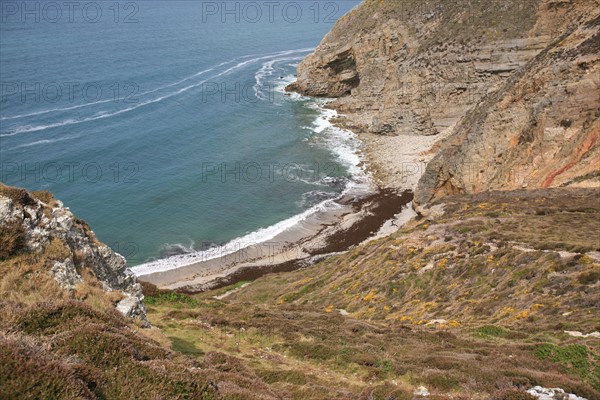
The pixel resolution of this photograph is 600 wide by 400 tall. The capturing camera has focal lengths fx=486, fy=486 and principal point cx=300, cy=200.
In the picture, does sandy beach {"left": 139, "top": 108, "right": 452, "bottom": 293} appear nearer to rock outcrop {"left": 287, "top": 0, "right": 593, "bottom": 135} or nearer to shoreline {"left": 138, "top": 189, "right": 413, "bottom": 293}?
shoreline {"left": 138, "top": 189, "right": 413, "bottom": 293}

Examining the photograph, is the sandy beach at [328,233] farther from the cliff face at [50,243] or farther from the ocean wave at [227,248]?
the cliff face at [50,243]

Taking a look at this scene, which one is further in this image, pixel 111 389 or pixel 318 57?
pixel 318 57

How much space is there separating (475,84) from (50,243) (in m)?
76.8

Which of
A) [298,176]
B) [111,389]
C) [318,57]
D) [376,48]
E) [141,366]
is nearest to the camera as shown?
[111,389]

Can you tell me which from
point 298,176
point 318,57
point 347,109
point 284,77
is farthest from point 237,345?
point 284,77

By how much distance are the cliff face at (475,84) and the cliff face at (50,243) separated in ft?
117

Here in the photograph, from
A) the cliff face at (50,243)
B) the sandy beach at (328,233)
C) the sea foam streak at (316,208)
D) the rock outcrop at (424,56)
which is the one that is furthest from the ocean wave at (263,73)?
the cliff face at (50,243)

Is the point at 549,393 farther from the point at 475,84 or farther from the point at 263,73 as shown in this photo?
the point at 263,73

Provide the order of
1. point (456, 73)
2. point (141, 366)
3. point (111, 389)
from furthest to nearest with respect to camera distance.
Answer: point (456, 73) < point (141, 366) < point (111, 389)

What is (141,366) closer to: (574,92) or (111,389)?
(111,389)

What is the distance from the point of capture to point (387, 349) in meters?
18.6

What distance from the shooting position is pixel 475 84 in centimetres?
7975

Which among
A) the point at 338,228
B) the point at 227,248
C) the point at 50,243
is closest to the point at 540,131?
the point at 338,228

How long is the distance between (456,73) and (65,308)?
80.3 meters
